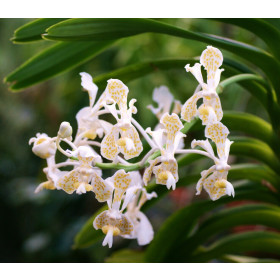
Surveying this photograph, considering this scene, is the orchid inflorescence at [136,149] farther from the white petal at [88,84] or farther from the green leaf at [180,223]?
the green leaf at [180,223]

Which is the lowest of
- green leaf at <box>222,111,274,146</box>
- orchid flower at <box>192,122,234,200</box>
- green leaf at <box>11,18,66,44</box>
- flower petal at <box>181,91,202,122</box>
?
orchid flower at <box>192,122,234,200</box>

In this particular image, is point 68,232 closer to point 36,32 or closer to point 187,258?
point 187,258

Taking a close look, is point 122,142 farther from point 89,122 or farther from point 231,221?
point 231,221

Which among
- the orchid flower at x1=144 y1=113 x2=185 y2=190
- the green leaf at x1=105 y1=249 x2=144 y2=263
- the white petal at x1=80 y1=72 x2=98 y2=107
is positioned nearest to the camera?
the orchid flower at x1=144 y1=113 x2=185 y2=190

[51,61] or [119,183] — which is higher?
[51,61]

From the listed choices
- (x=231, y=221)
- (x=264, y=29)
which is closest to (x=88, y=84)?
(x=264, y=29)

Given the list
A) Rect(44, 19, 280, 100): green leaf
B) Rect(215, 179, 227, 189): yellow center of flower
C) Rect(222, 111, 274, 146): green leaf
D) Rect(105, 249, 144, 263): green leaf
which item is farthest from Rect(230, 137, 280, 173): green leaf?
Rect(105, 249, 144, 263): green leaf

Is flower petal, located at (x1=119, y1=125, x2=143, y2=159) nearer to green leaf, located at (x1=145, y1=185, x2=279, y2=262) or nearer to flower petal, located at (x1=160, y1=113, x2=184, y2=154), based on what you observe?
flower petal, located at (x1=160, y1=113, x2=184, y2=154)
